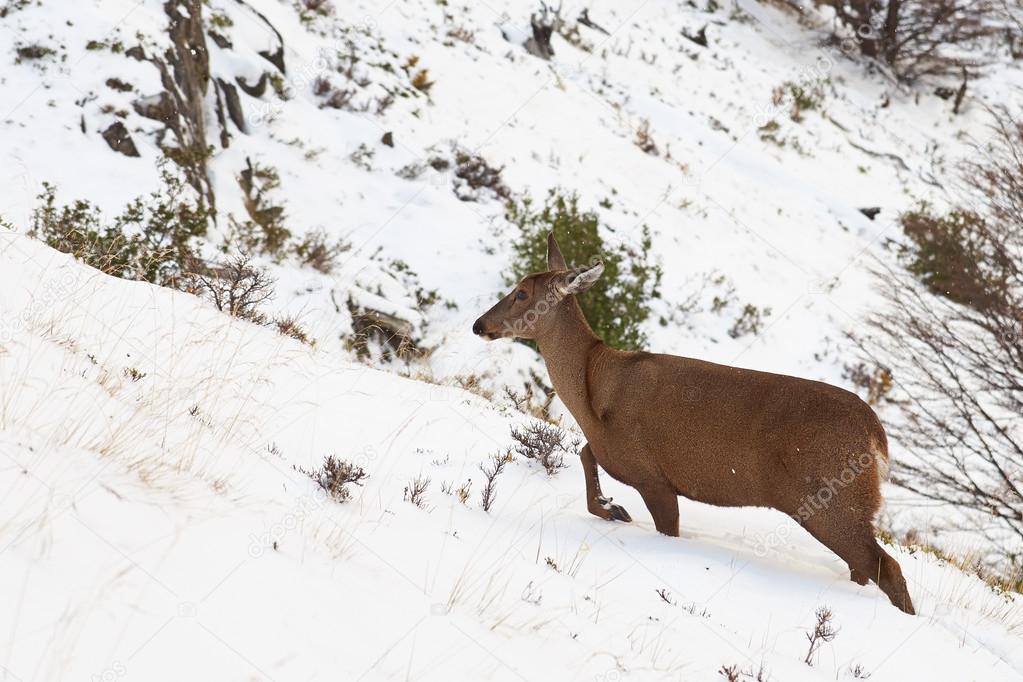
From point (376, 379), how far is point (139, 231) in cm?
412

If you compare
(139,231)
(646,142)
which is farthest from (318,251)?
(646,142)

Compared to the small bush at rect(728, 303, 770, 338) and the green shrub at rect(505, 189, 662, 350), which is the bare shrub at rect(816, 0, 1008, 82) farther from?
the green shrub at rect(505, 189, 662, 350)

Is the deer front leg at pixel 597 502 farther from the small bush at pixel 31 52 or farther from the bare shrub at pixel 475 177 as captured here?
the small bush at pixel 31 52

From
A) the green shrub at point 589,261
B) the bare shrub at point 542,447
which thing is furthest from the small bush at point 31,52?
the bare shrub at point 542,447

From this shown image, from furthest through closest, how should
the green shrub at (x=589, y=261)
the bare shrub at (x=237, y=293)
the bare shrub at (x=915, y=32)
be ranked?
1. the bare shrub at (x=915, y=32)
2. the green shrub at (x=589, y=261)
3. the bare shrub at (x=237, y=293)

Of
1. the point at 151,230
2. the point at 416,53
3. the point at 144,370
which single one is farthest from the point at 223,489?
the point at 416,53

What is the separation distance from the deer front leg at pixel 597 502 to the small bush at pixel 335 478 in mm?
1533

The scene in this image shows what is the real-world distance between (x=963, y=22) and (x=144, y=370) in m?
28.1

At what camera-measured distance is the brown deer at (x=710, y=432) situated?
4188 millimetres

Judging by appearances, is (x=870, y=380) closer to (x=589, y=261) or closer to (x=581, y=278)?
(x=589, y=261)

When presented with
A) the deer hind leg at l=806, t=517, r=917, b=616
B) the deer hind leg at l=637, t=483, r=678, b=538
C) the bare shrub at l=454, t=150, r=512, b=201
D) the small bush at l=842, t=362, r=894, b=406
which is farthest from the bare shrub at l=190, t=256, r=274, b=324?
the small bush at l=842, t=362, r=894, b=406

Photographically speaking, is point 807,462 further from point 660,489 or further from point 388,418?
point 388,418

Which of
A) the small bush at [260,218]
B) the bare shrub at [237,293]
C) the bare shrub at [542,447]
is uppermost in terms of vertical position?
the bare shrub at [542,447]

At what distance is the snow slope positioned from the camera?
2391 mm
